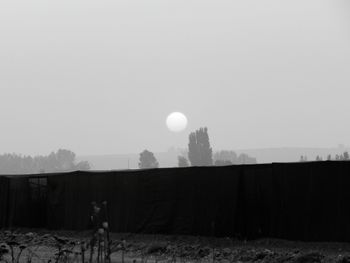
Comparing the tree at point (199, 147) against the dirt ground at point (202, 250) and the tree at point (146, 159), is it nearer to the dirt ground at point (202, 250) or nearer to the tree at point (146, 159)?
the tree at point (146, 159)

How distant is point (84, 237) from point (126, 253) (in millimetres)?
3064

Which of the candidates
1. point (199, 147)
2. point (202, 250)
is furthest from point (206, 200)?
point (199, 147)

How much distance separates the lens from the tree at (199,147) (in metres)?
163

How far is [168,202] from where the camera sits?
17562 mm

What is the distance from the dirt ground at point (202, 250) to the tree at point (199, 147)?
145 meters

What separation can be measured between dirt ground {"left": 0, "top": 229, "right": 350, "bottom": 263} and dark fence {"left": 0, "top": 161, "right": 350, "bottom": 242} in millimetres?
272

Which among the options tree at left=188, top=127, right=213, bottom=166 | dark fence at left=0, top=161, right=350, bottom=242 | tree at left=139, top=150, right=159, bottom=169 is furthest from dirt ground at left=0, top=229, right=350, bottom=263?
tree at left=139, top=150, right=159, bottom=169

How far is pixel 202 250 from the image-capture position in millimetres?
15242

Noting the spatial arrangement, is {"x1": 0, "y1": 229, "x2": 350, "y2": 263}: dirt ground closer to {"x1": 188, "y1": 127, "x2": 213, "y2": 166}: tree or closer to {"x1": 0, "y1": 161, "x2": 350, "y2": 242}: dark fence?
{"x1": 0, "y1": 161, "x2": 350, "y2": 242}: dark fence

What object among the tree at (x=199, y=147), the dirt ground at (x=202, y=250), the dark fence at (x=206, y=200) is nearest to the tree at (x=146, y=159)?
the tree at (x=199, y=147)

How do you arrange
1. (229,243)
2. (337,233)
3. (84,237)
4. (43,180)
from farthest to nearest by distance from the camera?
(43,180) < (84,237) < (229,243) < (337,233)

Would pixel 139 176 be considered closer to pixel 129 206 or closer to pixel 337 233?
pixel 129 206

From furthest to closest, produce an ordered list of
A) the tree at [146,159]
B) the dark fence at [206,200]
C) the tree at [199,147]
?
the tree at [146,159], the tree at [199,147], the dark fence at [206,200]

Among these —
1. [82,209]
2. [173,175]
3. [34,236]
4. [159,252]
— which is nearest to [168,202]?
[173,175]
